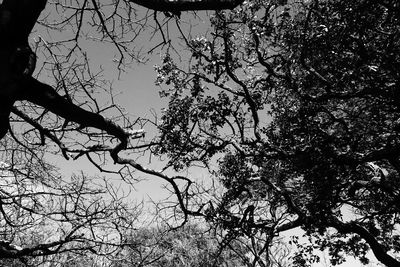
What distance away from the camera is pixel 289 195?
25.5ft

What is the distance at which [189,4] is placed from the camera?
9.29ft

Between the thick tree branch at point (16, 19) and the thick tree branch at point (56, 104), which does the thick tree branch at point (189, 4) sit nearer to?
the thick tree branch at point (16, 19)

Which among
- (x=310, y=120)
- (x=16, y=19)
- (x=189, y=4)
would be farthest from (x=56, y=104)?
(x=310, y=120)

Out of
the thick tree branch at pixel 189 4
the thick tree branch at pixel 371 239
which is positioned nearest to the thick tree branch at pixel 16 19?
the thick tree branch at pixel 189 4

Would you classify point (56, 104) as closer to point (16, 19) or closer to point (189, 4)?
point (16, 19)

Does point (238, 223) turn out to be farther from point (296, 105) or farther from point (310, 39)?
point (310, 39)

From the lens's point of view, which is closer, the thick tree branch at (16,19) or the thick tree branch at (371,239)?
the thick tree branch at (16,19)

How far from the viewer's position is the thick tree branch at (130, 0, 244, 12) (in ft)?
9.05

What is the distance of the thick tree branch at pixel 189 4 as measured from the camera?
276cm

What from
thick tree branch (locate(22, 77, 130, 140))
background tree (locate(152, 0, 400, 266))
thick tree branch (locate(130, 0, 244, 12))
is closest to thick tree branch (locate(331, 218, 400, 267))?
background tree (locate(152, 0, 400, 266))

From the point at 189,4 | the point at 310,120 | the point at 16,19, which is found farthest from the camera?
the point at 310,120

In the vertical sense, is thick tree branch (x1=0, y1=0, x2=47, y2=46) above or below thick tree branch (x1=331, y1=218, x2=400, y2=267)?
below

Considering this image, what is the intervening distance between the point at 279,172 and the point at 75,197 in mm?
5668

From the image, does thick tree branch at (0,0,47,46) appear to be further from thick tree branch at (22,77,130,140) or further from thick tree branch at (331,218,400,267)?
thick tree branch at (331,218,400,267)
